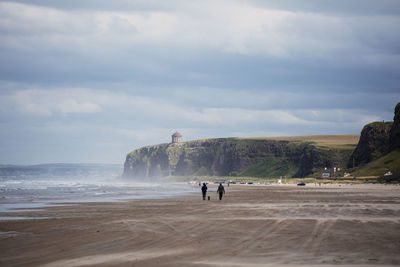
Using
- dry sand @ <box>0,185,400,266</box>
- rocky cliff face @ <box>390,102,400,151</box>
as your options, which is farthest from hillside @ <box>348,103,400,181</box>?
dry sand @ <box>0,185,400,266</box>

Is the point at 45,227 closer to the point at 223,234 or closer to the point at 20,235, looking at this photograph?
the point at 20,235

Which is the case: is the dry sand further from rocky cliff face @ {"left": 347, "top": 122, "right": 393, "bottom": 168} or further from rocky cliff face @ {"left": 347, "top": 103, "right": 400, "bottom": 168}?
rocky cliff face @ {"left": 347, "top": 122, "right": 393, "bottom": 168}

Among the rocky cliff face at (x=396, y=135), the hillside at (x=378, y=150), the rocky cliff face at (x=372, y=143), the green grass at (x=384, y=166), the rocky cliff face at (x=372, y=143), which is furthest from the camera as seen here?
the rocky cliff face at (x=372, y=143)

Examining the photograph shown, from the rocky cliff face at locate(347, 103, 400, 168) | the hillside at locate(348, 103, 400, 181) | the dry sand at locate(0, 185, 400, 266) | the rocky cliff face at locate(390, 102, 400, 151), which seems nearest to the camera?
the dry sand at locate(0, 185, 400, 266)

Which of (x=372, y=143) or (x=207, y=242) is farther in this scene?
(x=372, y=143)

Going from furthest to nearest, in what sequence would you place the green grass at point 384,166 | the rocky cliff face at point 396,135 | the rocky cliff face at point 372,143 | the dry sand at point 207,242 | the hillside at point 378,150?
the rocky cliff face at point 372,143 < the rocky cliff face at point 396,135 < the hillside at point 378,150 < the green grass at point 384,166 < the dry sand at point 207,242

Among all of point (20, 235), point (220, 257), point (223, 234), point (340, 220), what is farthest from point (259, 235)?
point (20, 235)

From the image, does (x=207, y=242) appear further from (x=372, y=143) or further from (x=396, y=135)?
(x=372, y=143)

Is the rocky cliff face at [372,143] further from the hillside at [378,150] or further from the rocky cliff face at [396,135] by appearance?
the rocky cliff face at [396,135]

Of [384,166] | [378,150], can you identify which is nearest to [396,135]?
[384,166]

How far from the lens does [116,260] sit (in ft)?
45.5

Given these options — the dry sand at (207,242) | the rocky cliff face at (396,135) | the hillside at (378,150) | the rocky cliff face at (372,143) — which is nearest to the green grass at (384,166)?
the hillside at (378,150)

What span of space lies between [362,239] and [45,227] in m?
14.0

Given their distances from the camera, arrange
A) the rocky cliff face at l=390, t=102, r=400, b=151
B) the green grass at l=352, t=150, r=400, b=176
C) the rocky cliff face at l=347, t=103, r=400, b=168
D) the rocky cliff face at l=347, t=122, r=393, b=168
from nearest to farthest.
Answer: the green grass at l=352, t=150, r=400, b=176, the rocky cliff face at l=390, t=102, r=400, b=151, the rocky cliff face at l=347, t=103, r=400, b=168, the rocky cliff face at l=347, t=122, r=393, b=168
